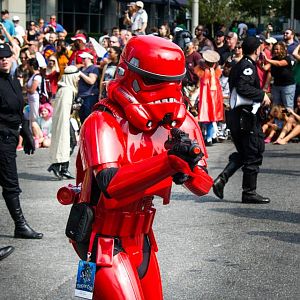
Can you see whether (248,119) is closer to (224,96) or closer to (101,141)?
(101,141)

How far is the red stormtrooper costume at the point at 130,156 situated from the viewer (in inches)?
153

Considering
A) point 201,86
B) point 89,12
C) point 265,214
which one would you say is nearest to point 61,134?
point 265,214

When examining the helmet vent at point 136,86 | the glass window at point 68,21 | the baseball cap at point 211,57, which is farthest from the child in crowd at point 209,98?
the glass window at point 68,21

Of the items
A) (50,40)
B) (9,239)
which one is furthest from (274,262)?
(50,40)

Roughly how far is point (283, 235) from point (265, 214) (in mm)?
1086

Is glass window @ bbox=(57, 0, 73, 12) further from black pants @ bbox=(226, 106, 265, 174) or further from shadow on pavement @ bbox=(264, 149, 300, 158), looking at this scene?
black pants @ bbox=(226, 106, 265, 174)

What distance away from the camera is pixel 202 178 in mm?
3824

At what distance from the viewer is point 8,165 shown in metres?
8.02

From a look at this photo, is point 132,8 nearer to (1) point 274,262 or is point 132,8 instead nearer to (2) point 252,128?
(2) point 252,128

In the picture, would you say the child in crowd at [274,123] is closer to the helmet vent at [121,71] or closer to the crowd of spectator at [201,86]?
the crowd of spectator at [201,86]

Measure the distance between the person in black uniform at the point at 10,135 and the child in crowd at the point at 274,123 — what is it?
29.8ft

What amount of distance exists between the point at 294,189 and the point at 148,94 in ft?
24.8

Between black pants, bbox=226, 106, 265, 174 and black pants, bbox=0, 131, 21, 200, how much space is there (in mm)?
3126

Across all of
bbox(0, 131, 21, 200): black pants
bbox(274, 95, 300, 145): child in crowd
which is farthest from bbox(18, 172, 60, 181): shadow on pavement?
bbox(274, 95, 300, 145): child in crowd
